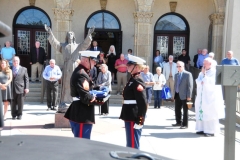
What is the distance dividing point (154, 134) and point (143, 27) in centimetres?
819

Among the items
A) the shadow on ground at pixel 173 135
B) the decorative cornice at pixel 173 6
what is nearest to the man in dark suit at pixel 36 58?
the decorative cornice at pixel 173 6

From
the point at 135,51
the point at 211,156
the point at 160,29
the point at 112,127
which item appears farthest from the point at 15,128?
the point at 160,29

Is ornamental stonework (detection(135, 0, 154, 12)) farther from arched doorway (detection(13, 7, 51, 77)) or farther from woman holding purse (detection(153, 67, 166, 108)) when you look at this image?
arched doorway (detection(13, 7, 51, 77))

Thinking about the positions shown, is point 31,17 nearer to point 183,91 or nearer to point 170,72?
point 170,72

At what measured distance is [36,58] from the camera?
15594 mm

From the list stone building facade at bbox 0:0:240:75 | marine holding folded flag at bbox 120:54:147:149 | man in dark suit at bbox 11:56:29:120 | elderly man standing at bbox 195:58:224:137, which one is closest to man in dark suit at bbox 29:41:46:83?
stone building facade at bbox 0:0:240:75

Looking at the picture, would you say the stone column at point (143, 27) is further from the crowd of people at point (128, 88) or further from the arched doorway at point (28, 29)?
the arched doorway at point (28, 29)

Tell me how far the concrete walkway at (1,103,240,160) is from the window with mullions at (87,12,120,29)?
720 centimetres

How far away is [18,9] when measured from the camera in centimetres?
1727

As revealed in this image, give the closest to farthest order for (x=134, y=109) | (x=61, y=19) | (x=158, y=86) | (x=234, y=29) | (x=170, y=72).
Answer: (x=134, y=109)
(x=158, y=86)
(x=170, y=72)
(x=234, y=29)
(x=61, y=19)

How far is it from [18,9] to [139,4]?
576 cm

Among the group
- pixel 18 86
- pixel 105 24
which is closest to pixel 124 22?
pixel 105 24

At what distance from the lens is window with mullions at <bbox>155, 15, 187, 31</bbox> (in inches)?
710

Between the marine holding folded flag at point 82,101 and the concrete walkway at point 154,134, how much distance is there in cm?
192
